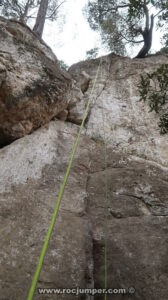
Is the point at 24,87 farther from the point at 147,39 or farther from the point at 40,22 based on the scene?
the point at 147,39

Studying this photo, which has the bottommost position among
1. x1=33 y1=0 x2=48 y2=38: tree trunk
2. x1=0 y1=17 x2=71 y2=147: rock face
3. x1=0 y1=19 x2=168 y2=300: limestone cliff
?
x1=0 y1=19 x2=168 y2=300: limestone cliff

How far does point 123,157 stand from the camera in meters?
4.20

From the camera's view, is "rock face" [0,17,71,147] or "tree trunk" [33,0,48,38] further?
"tree trunk" [33,0,48,38]

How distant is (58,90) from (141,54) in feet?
19.7

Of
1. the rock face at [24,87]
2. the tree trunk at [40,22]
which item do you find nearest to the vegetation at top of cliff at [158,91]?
the rock face at [24,87]

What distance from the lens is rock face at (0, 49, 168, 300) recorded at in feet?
7.72

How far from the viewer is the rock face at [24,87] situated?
358 cm

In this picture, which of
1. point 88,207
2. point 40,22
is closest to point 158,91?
point 88,207

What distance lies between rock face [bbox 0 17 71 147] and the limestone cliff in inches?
9.4

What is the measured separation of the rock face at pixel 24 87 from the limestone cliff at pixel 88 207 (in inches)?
9.4

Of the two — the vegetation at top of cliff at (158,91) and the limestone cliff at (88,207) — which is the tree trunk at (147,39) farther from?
the vegetation at top of cliff at (158,91)

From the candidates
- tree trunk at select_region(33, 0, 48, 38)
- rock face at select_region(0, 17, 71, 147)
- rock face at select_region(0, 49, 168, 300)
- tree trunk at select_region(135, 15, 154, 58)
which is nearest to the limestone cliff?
rock face at select_region(0, 49, 168, 300)

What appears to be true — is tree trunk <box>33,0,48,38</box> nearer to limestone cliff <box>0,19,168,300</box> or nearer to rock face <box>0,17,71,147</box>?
rock face <box>0,17,71,147</box>

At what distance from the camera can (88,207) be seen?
3.24 metres
